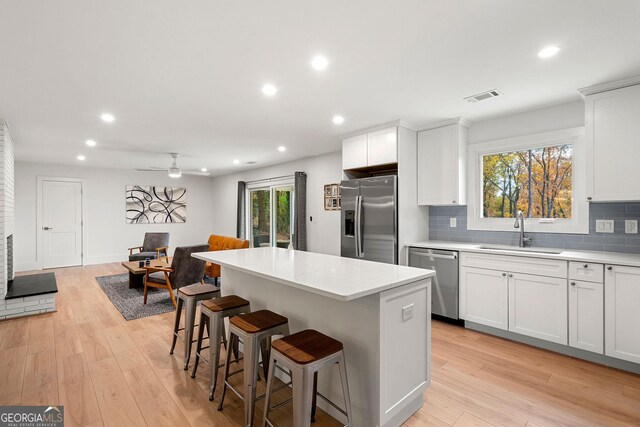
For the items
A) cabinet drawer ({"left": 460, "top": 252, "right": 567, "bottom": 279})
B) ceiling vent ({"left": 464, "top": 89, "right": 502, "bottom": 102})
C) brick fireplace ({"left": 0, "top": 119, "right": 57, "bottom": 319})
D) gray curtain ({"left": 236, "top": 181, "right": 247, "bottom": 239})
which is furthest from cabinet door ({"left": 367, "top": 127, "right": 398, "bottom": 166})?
gray curtain ({"left": 236, "top": 181, "right": 247, "bottom": 239})

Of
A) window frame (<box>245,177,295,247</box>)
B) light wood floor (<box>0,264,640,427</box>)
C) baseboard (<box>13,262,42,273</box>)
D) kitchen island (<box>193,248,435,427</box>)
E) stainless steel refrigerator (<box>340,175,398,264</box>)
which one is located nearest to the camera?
kitchen island (<box>193,248,435,427</box>)

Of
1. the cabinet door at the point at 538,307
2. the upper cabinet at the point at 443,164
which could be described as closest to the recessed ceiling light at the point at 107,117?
the upper cabinet at the point at 443,164

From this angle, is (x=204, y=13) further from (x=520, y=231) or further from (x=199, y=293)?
(x=520, y=231)

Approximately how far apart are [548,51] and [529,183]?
1.82 meters

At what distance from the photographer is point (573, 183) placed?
10.6 feet

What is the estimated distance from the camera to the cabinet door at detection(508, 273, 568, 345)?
2.83 meters

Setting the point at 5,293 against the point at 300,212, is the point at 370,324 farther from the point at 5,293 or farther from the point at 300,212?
the point at 5,293

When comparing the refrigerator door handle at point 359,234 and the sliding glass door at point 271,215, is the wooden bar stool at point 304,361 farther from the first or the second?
the sliding glass door at point 271,215

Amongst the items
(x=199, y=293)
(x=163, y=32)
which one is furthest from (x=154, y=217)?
(x=163, y=32)

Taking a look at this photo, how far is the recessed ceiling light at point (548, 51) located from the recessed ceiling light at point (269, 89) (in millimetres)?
2056

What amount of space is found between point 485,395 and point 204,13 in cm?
311

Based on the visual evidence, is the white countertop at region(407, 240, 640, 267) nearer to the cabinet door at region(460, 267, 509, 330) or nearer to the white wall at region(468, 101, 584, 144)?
the cabinet door at region(460, 267, 509, 330)

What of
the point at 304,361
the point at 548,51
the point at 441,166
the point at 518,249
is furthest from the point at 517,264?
the point at 304,361

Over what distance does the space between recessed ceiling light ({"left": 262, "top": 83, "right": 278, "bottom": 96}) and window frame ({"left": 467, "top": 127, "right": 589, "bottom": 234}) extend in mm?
2559
